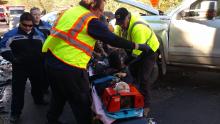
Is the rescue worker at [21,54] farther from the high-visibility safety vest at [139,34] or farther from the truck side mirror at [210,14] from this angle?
the truck side mirror at [210,14]

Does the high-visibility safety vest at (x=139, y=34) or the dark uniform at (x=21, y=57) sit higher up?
the high-visibility safety vest at (x=139, y=34)

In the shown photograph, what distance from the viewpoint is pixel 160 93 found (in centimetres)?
775

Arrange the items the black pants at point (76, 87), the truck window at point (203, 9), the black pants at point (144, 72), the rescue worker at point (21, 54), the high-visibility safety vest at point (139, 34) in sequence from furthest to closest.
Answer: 1. the truck window at point (203, 9)
2. the rescue worker at point (21, 54)
3. the black pants at point (144, 72)
4. the high-visibility safety vest at point (139, 34)
5. the black pants at point (76, 87)

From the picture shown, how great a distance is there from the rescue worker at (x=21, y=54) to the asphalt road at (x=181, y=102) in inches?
14.2

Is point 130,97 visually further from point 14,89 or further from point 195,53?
point 195,53

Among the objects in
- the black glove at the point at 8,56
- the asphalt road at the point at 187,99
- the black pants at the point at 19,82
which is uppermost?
the black glove at the point at 8,56

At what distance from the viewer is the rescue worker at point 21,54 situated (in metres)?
6.16

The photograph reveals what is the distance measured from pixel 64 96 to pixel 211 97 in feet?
11.2

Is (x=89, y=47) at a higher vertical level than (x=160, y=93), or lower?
higher

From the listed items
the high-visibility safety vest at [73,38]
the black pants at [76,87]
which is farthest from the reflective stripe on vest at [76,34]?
the black pants at [76,87]

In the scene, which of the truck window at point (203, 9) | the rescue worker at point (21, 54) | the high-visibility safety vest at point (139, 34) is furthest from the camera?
the truck window at point (203, 9)

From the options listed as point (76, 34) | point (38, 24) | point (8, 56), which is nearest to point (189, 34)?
point (38, 24)

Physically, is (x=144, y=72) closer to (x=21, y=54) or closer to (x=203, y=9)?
(x=21, y=54)

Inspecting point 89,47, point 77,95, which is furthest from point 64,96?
point 89,47
